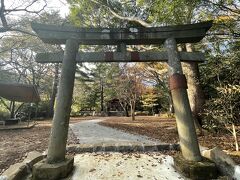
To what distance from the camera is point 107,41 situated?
487 centimetres

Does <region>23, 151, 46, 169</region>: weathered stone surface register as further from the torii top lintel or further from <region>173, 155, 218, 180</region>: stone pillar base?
<region>173, 155, 218, 180</region>: stone pillar base

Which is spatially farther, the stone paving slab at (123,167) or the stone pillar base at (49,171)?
the stone paving slab at (123,167)

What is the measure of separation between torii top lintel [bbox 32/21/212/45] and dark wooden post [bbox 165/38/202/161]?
0.25 m

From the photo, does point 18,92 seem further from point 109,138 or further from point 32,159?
point 32,159

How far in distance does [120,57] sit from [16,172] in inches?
127

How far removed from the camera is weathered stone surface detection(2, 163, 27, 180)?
350cm

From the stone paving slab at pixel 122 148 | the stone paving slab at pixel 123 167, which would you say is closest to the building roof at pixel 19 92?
the stone paving slab at pixel 122 148

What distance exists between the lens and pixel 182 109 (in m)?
4.23

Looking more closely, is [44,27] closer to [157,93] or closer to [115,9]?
[115,9]

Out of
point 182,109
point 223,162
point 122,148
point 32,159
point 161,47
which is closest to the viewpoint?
point 223,162

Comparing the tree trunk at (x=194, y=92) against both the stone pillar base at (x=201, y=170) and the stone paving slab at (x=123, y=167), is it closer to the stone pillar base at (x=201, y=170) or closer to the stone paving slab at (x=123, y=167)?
the stone paving slab at (x=123, y=167)

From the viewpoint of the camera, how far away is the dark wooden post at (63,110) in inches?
157

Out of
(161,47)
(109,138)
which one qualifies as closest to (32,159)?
(109,138)

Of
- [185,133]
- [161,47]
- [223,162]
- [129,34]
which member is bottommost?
[223,162]
